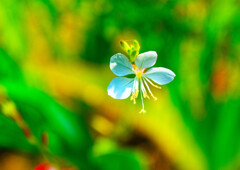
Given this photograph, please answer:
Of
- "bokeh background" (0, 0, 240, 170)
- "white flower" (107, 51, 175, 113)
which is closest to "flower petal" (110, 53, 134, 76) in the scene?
"white flower" (107, 51, 175, 113)

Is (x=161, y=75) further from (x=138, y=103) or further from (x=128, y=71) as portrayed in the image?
(x=138, y=103)

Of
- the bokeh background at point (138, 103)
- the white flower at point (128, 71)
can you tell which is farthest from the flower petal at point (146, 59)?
the bokeh background at point (138, 103)

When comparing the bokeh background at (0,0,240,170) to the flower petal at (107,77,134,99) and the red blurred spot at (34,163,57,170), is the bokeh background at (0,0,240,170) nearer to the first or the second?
the red blurred spot at (34,163,57,170)

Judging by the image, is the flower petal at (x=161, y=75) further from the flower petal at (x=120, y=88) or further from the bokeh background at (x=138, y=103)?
the bokeh background at (x=138, y=103)

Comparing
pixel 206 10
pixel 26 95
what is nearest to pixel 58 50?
pixel 26 95

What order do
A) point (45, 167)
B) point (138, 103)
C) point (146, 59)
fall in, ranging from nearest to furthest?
point (146, 59) → point (45, 167) → point (138, 103)

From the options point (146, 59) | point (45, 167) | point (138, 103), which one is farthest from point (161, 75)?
point (138, 103)

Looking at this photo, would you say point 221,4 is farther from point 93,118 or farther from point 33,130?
point 33,130

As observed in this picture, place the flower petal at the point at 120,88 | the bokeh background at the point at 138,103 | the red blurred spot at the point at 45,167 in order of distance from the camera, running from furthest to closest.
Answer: the bokeh background at the point at 138,103 < the red blurred spot at the point at 45,167 < the flower petal at the point at 120,88
